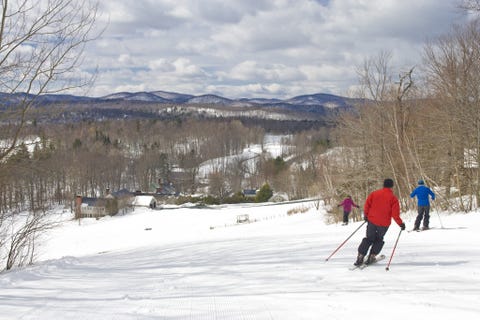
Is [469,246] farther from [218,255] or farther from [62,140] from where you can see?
[62,140]

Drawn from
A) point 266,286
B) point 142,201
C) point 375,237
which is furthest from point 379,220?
point 142,201

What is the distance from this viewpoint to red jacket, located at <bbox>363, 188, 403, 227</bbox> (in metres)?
7.59

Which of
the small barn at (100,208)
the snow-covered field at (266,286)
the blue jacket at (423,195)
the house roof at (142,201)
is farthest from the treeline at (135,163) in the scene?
the blue jacket at (423,195)

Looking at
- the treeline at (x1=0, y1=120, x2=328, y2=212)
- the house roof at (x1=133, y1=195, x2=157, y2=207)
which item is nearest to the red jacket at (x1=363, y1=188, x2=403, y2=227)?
the treeline at (x1=0, y1=120, x2=328, y2=212)

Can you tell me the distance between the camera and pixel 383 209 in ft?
25.0

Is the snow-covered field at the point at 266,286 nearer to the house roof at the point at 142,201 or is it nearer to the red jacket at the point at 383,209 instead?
the red jacket at the point at 383,209

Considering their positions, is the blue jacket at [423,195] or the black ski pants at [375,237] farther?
the blue jacket at [423,195]

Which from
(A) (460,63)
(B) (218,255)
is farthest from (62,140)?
(A) (460,63)

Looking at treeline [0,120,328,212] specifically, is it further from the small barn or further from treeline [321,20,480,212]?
treeline [321,20,480,212]

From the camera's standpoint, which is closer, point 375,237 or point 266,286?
point 266,286

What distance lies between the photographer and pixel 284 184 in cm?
7606

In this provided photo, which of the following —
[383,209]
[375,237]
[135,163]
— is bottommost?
[135,163]

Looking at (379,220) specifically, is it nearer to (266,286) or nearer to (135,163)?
(266,286)

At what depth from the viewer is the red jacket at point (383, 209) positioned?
24.9 feet
